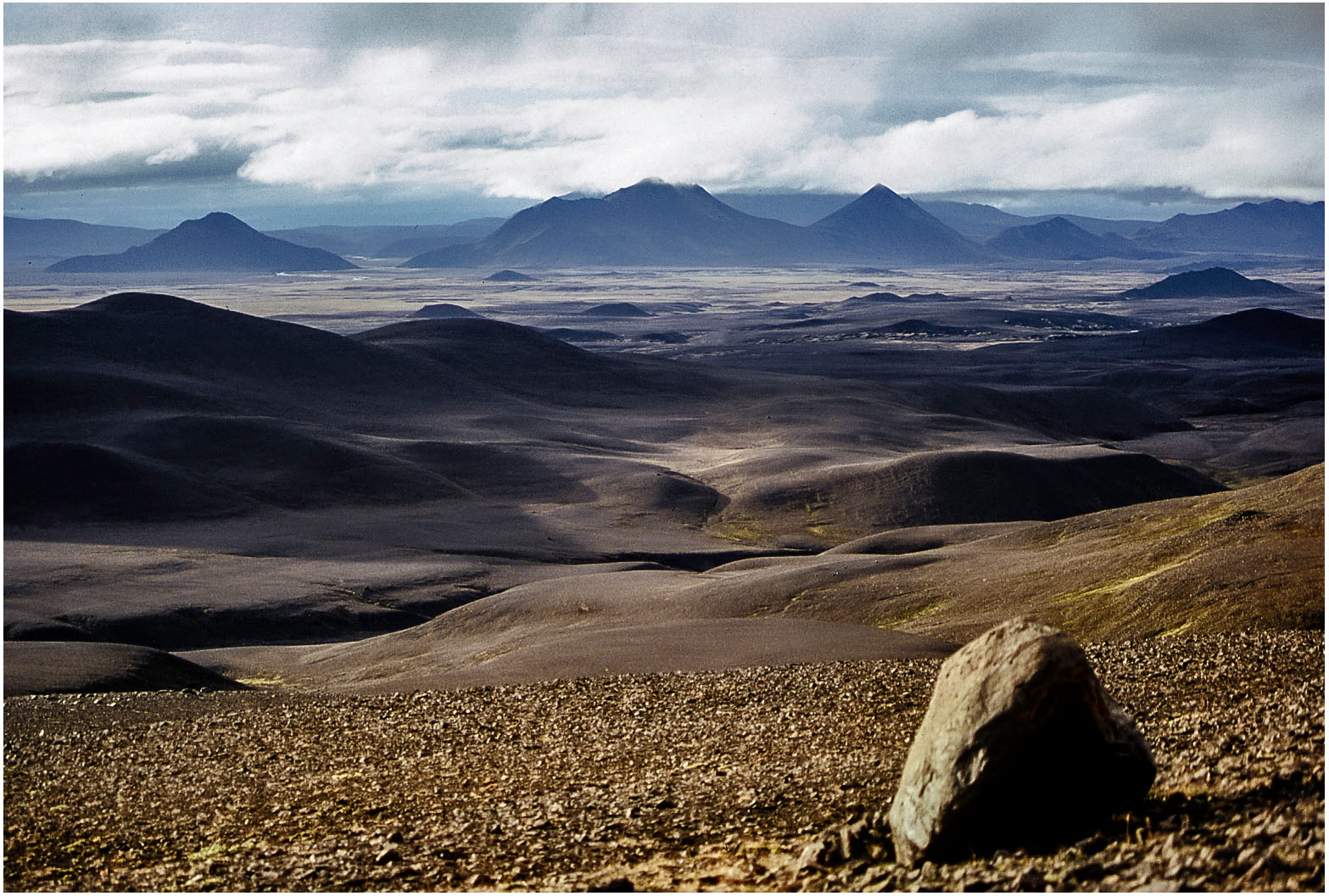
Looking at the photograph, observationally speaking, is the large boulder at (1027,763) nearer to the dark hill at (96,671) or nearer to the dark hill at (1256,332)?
the dark hill at (96,671)

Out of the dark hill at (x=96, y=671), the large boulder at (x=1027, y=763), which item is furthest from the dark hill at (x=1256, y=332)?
the large boulder at (x=1027, y=763)

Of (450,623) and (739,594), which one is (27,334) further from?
(739,594)

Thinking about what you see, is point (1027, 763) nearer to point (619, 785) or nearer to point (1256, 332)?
point (619, 785)

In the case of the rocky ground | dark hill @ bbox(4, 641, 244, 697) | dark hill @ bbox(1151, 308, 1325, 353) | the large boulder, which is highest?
dark hill @ bbox(1151, 308, 1325, 353)

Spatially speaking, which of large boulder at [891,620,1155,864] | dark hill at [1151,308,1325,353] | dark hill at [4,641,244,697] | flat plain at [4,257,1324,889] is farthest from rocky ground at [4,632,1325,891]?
dark hill at [1151,308,1325,353]

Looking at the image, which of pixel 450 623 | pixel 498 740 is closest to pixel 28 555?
pixel 450 623

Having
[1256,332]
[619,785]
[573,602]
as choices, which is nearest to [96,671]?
[573,602]

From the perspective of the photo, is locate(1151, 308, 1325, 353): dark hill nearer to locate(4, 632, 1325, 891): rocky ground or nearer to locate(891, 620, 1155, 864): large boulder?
locate(4, 632, 1325, 891): rocky ground

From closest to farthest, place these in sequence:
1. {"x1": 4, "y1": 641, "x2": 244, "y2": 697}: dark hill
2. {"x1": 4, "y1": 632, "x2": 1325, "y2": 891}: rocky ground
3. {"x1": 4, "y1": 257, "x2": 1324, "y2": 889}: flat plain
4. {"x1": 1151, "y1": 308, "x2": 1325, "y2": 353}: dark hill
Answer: {"x1": 4, "y1": 632, "x2": 1325, "y2": 891}: rocky ground
{"x1": 4, "y1": 257, "x2": 1324, "y2": 889}: flat plain
{"x1": 4, "y1": 641, "x2": 244, "y2": 697}: dark hill
{"x1": 1151, "y1": 308, "x2": 1325, "y2": 353}: dark hill
